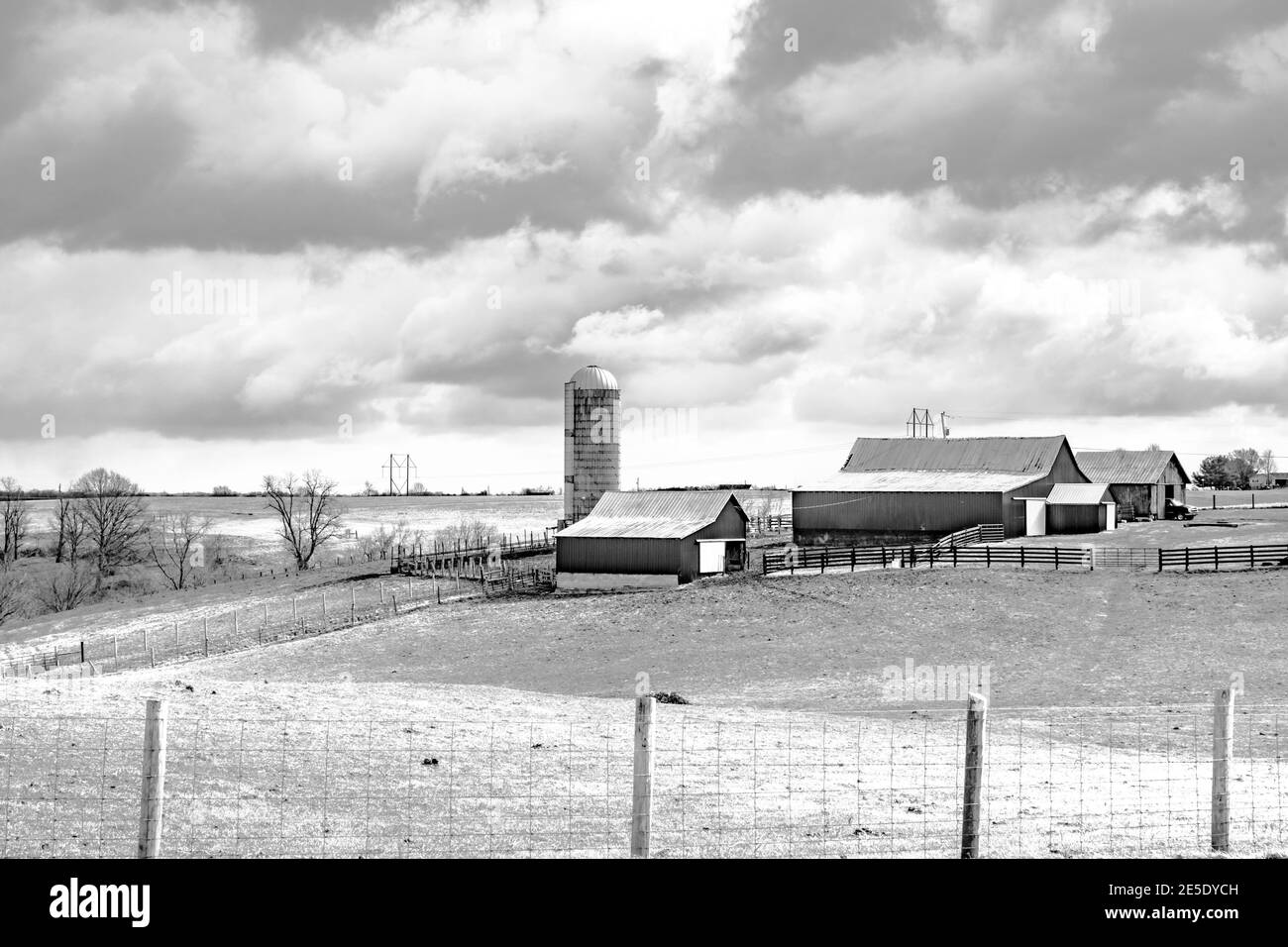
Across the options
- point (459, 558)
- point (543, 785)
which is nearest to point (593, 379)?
point (459, 558)

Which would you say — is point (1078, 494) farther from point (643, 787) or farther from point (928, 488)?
point (643, 787)

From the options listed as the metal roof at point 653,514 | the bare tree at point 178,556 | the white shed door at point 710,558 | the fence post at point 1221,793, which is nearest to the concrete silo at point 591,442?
the metal roof at point 653,514

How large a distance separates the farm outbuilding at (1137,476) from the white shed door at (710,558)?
114 ft

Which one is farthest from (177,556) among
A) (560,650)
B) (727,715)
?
(727,715)

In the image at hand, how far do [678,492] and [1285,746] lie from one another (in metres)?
42.6

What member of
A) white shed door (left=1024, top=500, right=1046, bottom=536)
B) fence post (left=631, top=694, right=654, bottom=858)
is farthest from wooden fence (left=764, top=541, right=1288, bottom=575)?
fence post (left=631, top=694, right=654, bottom=858)

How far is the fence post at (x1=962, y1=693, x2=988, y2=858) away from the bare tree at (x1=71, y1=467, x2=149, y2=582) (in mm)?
90722

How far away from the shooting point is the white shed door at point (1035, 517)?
74.4 metres

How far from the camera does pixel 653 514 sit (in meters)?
65.6

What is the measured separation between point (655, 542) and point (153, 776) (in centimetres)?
5127

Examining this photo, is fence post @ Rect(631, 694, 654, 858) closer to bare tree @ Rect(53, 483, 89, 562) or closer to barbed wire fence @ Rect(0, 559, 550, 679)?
barbed wire fence @ Rect(0, 559, 550, 679)

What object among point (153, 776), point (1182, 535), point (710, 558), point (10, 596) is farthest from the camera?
point (10, 596)

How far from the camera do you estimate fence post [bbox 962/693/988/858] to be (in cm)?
1256
